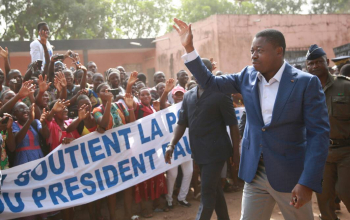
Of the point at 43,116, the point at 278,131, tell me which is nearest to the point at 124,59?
the point at 43,116

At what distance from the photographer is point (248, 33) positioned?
15297 mm

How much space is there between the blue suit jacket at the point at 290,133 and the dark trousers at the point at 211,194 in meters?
1.19

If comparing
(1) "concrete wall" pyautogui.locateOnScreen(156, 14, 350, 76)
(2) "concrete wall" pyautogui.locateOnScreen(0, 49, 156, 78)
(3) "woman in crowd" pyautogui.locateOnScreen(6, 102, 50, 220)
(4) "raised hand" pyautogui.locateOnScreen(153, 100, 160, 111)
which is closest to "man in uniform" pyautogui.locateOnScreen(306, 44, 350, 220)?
(4) "raised hand" pyautogui.locateOnScreen(153, 100, 160, 111)

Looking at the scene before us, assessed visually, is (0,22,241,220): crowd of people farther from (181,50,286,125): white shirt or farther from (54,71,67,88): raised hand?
(181,50,286,125): white shirt

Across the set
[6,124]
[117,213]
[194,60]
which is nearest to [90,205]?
[117,213]

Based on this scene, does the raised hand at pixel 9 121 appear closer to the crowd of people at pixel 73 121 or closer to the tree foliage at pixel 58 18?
the crowd of people at pixel 73 121

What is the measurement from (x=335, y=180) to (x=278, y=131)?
2088mm

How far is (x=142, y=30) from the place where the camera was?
38344mm

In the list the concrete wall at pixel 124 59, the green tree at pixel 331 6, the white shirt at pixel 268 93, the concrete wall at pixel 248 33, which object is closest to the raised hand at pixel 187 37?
the white shirt at pixel 268 93

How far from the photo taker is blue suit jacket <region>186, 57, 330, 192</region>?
2.37m

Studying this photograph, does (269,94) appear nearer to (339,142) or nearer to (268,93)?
(268,93)

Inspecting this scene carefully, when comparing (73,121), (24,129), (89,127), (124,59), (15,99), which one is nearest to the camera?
(24,129)

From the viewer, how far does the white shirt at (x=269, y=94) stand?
262 centimetres

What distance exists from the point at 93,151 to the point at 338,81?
3468 mm
